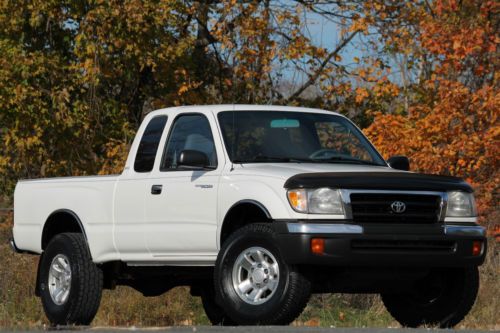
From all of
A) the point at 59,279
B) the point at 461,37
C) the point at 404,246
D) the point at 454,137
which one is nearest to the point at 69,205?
the point at 59,279

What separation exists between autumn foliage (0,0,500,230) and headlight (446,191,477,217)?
10752mm

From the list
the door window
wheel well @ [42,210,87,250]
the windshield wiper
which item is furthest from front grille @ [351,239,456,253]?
wheel well @ [42,210,87,250]

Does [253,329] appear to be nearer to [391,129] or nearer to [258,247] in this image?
[258,247]

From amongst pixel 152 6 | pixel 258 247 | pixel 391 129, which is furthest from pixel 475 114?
A: pixel 258 247

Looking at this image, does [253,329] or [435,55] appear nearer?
[253,329]

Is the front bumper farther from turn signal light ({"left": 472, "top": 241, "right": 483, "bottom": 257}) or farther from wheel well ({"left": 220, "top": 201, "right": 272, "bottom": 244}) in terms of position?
wheel well ({"left": 220, "top": 201, "right": 272, "bottom": 244})

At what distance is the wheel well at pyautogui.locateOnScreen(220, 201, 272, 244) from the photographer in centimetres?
1035

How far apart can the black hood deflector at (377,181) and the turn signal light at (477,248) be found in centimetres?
45

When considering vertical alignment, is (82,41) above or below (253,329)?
above

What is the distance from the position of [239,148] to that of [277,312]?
175 centimetres

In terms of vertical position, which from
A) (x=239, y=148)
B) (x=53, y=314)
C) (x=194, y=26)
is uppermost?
(x=194, y=26)

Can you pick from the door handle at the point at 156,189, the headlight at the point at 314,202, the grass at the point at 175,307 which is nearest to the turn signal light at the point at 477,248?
the headlight at the point at 314,202

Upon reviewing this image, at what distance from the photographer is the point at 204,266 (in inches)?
437

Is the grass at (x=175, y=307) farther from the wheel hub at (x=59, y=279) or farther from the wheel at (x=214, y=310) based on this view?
the wheel hub at (x=59, y=279)
